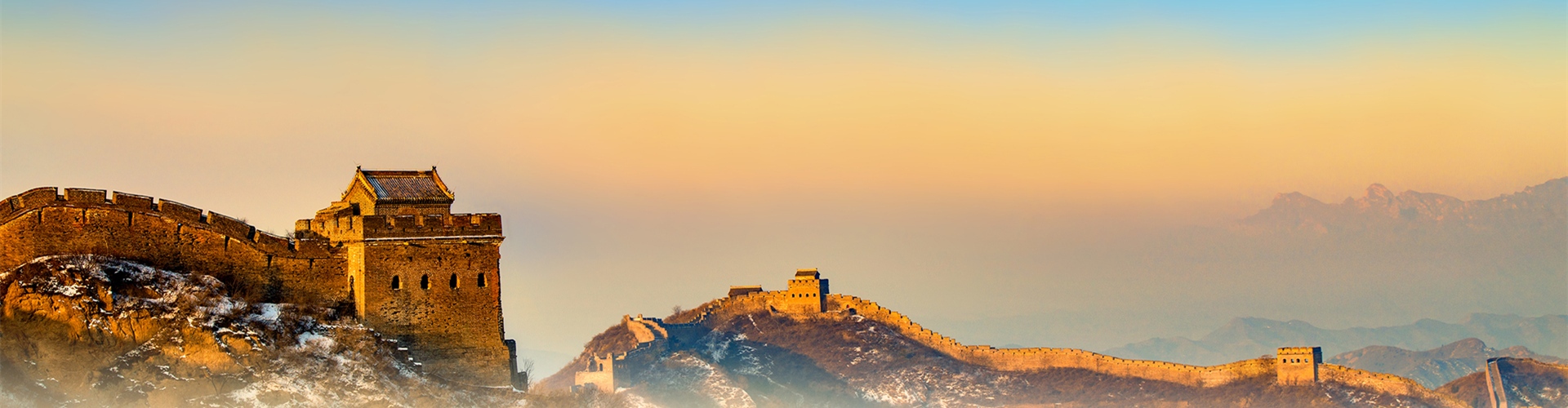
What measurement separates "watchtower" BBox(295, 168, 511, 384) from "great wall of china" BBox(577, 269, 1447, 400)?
52.9 metres

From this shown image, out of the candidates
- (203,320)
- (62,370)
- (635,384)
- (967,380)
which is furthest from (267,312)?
(967,380)

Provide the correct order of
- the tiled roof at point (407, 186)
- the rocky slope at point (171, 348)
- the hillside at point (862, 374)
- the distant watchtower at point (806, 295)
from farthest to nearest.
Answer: the distant watchtower at point (806, 295) < the hillside at point (862, 374) < the tiled roof at point (407, 186) < the rocky slope at point (171, 348)

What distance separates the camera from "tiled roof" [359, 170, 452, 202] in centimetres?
5194

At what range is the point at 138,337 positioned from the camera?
146 feet

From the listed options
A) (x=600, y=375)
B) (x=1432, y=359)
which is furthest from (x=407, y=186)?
(x=1432, y=359)

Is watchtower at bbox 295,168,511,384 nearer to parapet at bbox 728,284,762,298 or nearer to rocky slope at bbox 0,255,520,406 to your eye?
rocky slope at bbox 0,255,520,406

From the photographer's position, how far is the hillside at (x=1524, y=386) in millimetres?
108625

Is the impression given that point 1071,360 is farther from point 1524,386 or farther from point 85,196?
point 85,196

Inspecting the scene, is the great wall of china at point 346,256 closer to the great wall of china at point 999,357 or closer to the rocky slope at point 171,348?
the rocky slope at point 171,348

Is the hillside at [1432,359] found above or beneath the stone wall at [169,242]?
beneath

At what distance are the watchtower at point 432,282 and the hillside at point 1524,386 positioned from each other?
2794 inches

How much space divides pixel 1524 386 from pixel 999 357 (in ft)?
94.9

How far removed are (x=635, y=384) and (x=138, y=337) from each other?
199 ft

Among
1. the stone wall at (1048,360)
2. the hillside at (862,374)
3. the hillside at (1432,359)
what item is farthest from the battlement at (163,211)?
the hillside at (1432,359)
